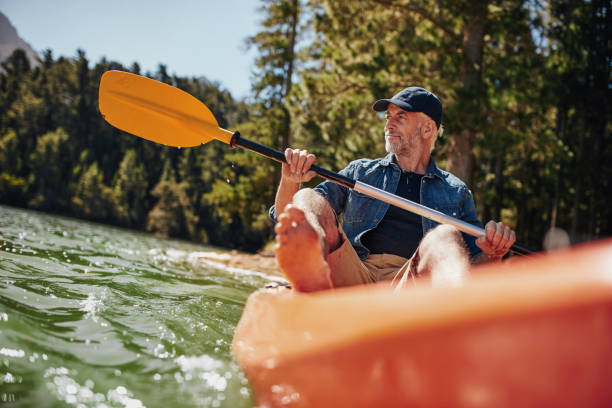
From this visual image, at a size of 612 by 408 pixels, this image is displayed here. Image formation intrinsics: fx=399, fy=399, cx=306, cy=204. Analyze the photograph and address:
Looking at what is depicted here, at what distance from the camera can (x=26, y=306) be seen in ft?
5.22

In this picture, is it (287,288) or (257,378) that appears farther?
(287,288)

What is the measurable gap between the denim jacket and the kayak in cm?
123

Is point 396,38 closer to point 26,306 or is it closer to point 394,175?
point 394,175

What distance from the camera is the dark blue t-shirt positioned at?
2.10 m

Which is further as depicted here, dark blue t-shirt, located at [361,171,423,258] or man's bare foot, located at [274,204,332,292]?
dark blue t-shirt, located at [361,171,423,258]

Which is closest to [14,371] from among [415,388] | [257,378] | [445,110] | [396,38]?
[257,378]

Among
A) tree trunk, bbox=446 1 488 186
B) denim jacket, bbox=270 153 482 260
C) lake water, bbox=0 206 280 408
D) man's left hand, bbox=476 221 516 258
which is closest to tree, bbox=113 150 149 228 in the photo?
tree trunk, bbox=446 1 488 186

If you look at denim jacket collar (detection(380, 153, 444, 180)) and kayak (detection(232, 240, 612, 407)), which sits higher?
denim jacket collar (detection(380, 153, 444, 180))

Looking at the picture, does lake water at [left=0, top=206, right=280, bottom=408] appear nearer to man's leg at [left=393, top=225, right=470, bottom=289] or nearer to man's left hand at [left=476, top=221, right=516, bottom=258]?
man's leg at [left=393, top=225, right=470, bottom=289]

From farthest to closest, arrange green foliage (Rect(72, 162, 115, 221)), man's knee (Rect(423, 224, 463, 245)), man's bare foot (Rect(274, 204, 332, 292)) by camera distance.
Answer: green foliage (Rect(72, 162, 115, 221)), man's knee (Rect(423, 224, 463, 245)), man's bare foot (Rect(274, 204, 332, 292))

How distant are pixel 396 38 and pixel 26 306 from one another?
620 cm

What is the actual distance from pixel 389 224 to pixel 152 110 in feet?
5.90

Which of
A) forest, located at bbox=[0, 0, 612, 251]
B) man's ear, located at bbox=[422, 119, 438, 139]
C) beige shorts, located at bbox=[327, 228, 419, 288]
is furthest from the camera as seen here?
forest, located at bbox=[0, 0, 612, 251]

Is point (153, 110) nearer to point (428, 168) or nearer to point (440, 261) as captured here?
point (428, 168)
